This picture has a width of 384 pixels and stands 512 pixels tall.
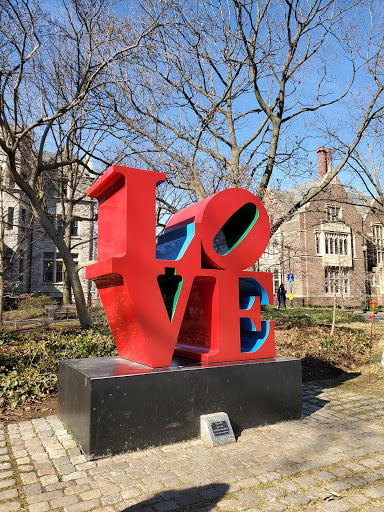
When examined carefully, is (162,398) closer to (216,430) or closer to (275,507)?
(216,430)

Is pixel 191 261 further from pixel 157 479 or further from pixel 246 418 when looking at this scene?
pixel 157 479

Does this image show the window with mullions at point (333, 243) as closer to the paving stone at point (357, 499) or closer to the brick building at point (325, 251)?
the brick building at point (325, 251)

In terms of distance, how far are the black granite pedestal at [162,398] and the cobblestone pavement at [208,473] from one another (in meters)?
0.16

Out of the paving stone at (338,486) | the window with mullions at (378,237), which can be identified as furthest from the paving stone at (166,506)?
the window with mullions at (378,237)

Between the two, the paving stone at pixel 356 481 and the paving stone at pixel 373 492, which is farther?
the paving stone at pixel 356 481

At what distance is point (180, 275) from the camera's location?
511 centimetres

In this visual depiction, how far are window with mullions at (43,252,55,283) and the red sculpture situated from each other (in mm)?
26390

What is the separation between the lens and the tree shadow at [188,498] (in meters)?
3.17

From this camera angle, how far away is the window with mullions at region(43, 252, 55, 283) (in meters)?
30.4

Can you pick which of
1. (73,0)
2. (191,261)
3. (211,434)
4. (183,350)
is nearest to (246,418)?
(211,434)

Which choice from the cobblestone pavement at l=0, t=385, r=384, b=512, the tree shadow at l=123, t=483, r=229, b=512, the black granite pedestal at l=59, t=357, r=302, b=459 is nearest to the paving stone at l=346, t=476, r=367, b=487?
the cobblestone pavement at l=0, t=385, r=384, b=512

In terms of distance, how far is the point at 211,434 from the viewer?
4535 millimetres

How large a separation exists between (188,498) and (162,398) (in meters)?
1.32

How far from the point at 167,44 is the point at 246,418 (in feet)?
35.0
